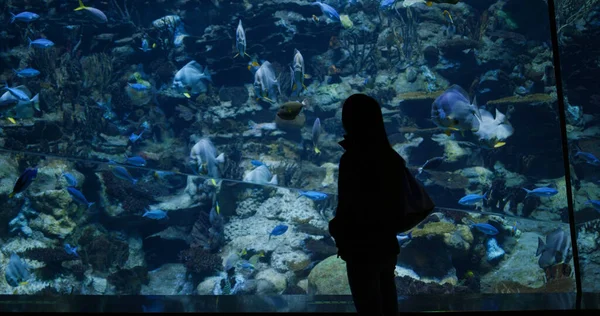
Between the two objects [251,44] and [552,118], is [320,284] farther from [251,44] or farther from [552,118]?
[251,44]

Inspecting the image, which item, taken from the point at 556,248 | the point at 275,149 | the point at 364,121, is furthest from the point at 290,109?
the point at 275,149

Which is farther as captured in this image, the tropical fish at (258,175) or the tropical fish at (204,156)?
the tropical fish at (258,175)

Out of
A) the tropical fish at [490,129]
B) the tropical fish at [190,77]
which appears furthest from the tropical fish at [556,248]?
the tropical fish at [190,77]

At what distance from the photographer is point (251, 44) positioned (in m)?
10.3

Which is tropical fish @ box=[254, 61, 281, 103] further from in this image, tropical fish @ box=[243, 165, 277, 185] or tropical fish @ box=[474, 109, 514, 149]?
tropical fish @ box=[474, 109, 514, 149]

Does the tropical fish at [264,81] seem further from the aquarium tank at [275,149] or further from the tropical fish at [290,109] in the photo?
the tropical fish at [290,109]

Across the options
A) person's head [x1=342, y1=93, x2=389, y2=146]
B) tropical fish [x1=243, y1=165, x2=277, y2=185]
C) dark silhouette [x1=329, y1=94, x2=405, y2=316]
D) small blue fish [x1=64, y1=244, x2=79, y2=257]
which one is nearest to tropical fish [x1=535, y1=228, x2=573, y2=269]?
tropical fish [x1=243, y1=165, x2=277, y2=185]

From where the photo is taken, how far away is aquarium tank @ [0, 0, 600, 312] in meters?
4.89

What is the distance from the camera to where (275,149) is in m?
8.52

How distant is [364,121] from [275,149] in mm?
7274

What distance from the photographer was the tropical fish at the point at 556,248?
418 cm

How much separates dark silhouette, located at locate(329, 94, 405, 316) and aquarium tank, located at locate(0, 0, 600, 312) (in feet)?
2.63

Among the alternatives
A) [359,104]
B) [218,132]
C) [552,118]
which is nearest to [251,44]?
[218,132]

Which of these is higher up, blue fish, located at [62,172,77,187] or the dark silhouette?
the dark silhouette
